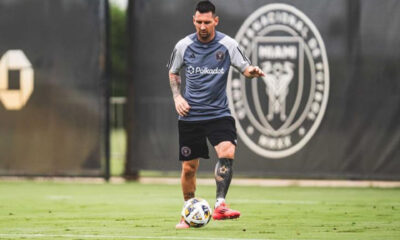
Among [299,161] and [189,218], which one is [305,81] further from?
[189,218]

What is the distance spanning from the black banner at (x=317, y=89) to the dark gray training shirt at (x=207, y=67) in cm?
542

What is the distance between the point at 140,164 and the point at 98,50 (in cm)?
199

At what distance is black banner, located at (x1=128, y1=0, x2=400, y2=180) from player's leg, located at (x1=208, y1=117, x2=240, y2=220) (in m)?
5.36

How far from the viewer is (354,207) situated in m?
12.0

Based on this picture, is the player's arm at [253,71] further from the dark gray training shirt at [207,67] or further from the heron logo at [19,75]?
the heron logo at [19,75]

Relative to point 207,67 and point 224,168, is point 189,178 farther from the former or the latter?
point 207,67

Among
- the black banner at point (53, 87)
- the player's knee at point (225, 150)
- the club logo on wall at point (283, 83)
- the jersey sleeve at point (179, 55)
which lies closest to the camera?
the player's knee at point (225, 150)

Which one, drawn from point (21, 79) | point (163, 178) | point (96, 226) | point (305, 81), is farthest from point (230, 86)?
point (96, 226)

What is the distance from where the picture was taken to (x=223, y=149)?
10.0m

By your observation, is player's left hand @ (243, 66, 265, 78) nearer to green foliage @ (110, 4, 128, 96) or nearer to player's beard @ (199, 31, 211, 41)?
player's beard @ (199, 31, 211, 41)

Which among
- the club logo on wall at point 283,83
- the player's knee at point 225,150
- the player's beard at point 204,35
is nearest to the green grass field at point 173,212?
the player's knee at point 225,150

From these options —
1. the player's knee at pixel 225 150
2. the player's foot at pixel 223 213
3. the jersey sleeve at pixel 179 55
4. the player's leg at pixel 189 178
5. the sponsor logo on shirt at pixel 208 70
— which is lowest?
the player's foot at pixel 223 213

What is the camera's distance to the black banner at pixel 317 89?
15.2 m

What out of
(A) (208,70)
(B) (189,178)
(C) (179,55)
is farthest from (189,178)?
(C) (179,55)
